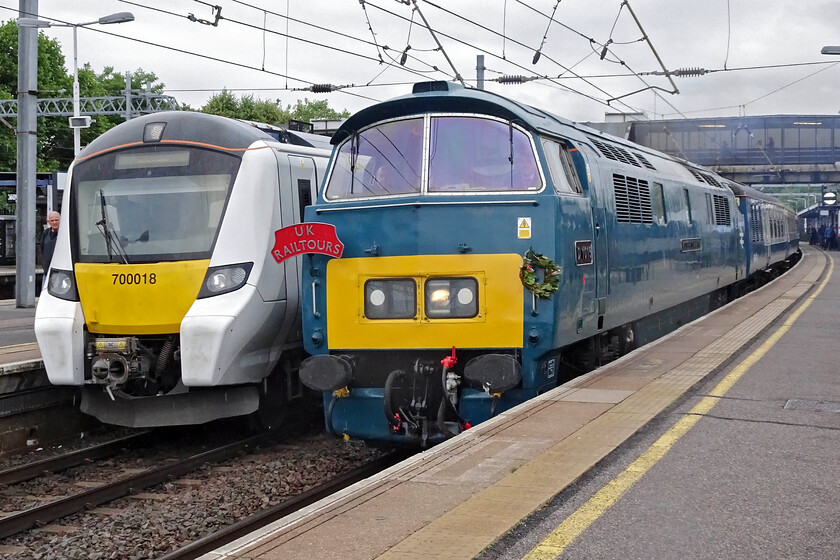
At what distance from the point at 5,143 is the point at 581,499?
4964 centimetres

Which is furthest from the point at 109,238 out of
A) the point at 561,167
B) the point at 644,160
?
the point at 644,160

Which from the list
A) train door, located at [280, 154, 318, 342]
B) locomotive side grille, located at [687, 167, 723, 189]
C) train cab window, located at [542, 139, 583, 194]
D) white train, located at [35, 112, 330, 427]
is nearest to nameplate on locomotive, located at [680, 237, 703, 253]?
locomotive side grille, located at [687, 167, 723, 189]

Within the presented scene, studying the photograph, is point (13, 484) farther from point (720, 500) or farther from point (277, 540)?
point (720, 500)

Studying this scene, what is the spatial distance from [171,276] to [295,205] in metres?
1.61

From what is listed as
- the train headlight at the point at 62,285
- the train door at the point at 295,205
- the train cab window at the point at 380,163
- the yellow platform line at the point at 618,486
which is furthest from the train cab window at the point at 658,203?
the train headlight at the point at 62,285

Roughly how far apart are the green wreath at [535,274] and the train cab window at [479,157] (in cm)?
62

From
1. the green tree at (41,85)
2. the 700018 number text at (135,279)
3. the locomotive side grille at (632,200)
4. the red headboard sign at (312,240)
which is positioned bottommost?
the 700018 number text at (135,279)

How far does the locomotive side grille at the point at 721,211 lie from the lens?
1791cm

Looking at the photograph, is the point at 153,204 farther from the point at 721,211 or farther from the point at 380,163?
the point at 721,211

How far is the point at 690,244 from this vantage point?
14727 mm

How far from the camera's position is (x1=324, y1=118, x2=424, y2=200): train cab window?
8453mm

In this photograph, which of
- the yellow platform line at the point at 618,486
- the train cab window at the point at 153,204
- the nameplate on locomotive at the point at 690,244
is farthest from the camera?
the nameplate on locomotive at the point at 690,244

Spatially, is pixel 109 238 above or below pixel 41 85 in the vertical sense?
below

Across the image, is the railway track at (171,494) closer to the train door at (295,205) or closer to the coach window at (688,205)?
the train door at (295,205)
